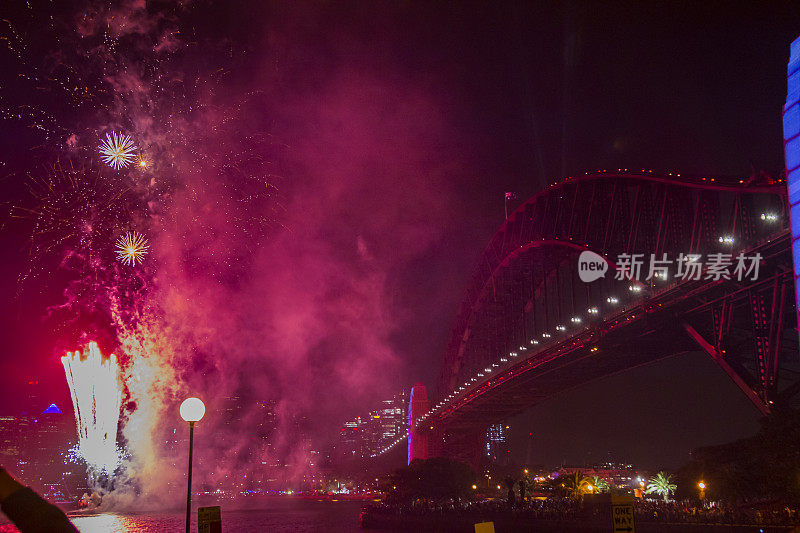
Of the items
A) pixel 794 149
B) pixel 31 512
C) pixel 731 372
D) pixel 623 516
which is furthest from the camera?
pixel 731 372

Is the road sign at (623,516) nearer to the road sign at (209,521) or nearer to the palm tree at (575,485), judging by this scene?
the road sign at (209,521)

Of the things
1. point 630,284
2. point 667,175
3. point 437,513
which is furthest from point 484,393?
point 667,175

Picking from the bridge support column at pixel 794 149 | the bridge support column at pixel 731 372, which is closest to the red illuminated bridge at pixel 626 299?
the bridge support column at pixel 731 372

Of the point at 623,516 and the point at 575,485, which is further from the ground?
the point at 623,516

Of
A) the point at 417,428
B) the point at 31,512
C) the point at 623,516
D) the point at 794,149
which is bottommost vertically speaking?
the point at 417,428

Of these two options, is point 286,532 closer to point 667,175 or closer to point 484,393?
point 484,393

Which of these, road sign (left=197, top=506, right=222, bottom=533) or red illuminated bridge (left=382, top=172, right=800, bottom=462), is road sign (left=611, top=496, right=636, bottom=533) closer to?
road sign (left=197, top=506, right=222, bottom=533)

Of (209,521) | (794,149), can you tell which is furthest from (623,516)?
(794,149)

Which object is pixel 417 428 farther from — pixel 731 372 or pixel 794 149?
pixel 794 149

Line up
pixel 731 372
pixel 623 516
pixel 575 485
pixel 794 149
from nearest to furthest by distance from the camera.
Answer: pixel 623 516, pixel 794 149, pixel 731 372, pixel 575 485
